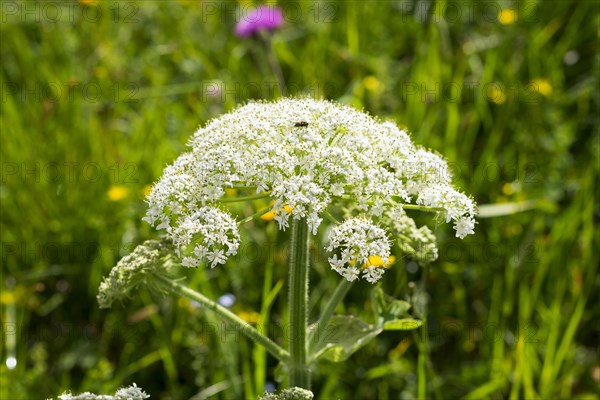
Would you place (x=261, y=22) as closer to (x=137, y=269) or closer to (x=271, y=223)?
(x=271, y=223)

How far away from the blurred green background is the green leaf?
0.29 m

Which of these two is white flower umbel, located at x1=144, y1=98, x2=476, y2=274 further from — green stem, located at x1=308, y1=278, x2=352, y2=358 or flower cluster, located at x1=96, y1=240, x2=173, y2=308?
green stem, located at x1=308, y1=278, x2=352, y2=358

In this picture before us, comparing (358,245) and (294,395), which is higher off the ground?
(358,245)

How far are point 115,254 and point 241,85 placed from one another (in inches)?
71.0

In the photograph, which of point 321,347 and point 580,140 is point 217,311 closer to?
point 321,347

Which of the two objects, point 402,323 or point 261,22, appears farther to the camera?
point 261,22

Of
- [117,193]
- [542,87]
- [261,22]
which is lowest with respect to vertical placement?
[117,193]

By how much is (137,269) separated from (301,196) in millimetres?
716

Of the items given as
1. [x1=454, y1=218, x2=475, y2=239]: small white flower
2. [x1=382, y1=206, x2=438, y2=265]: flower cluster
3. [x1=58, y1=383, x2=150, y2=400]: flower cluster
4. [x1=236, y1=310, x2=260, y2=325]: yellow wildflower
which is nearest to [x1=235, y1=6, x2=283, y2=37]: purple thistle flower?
[x1=236, y1=310, x2=260, y2=325]: yellow wildflower

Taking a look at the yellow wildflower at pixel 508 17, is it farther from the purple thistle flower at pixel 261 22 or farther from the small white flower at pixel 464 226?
the small white flower at pixel 464 226

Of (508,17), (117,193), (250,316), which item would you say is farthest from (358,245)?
(508,17)

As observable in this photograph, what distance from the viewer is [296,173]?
2686mm

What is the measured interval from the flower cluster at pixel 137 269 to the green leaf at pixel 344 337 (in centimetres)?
67

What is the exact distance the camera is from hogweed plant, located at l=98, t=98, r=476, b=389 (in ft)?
8.36
